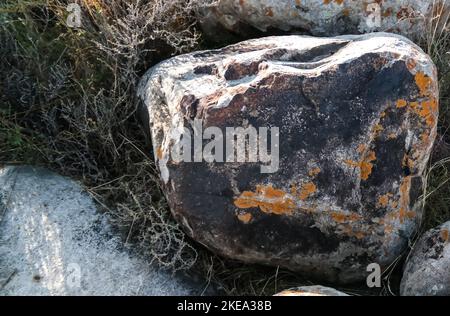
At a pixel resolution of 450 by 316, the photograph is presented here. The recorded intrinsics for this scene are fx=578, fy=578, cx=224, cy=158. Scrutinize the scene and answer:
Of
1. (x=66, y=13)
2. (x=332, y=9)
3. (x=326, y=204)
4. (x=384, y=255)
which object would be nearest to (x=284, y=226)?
(x=326, y=204)

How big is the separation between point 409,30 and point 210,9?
46.5 inches

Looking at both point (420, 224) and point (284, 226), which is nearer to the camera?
point (284, 226)

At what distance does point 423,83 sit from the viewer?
8.63ft

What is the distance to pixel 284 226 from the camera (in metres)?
2.61

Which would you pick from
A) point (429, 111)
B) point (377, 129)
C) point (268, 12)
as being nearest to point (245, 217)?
point (377, 129)

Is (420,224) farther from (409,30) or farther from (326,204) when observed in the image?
(409,30)

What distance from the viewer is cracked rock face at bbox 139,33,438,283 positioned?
8.43 feet

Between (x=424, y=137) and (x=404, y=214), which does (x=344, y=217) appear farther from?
(x=424, y=137)

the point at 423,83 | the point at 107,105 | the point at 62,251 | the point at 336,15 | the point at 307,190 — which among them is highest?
the point at 336,15

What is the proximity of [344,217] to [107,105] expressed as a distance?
1.46 meters

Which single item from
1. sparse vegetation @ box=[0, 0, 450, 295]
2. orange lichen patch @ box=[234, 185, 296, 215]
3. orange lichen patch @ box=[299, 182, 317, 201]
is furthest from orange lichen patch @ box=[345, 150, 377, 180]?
sparse vegetation @ box=[0, 0, 450, 295]

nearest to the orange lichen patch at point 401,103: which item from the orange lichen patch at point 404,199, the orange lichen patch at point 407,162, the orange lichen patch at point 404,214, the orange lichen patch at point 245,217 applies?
the orange lichen patch at point 407,162

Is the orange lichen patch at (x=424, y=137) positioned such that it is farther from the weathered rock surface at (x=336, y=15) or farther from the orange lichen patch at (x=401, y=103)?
the weathered rock surface at (x=336, y=15)

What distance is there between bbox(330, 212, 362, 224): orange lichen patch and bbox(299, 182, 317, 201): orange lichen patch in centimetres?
14
